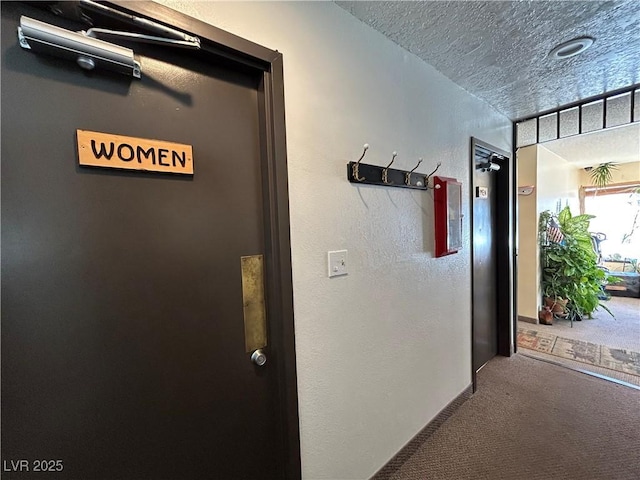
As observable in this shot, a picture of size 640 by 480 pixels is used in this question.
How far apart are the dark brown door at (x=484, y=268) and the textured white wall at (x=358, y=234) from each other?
0.77 meters

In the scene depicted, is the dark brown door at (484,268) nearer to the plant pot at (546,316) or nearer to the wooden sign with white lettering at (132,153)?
the plant pot at (546,316)

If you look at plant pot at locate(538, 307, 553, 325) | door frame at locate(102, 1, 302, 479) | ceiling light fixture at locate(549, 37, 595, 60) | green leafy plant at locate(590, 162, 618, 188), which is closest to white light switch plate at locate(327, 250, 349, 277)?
door frame at locate(102, 1, 302, 479)

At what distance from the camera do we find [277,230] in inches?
40.9

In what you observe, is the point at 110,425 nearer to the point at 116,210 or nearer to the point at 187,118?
the point at 116,210

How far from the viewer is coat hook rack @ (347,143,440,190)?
1.30m

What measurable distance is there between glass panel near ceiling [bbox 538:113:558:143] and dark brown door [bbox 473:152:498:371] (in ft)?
2.04

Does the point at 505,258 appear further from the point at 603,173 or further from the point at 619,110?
the point at 603,173

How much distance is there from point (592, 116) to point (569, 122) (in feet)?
0.54

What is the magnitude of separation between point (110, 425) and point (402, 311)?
137cm

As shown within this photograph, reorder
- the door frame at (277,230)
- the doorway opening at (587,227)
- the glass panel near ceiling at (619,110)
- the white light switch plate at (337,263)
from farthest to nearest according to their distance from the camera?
the doorway opening at (587,227)
the glass panel near ceiling at (619,110)
the white light switch plate at (337,263)
the door frame at (277,230)

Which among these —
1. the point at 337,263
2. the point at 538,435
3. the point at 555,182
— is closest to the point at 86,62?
the point at 337,263

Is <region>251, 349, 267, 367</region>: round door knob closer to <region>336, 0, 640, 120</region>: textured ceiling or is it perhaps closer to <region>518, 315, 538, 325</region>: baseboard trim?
<region>336, 0, 640, 120</region>: textured ceiling

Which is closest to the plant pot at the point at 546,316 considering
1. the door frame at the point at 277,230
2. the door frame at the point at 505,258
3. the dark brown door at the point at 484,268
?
the door frame at the point at 505,258

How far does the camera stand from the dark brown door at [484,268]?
254cm
